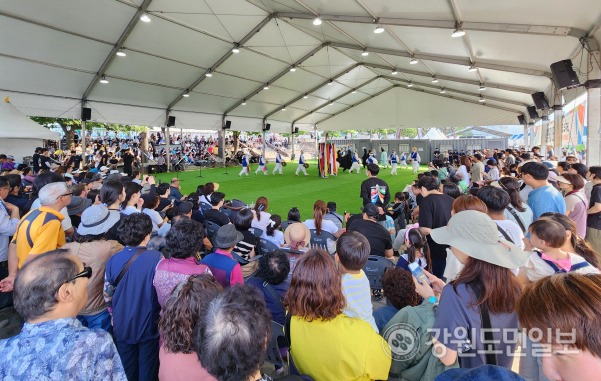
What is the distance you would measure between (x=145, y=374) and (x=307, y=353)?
1.41 meters

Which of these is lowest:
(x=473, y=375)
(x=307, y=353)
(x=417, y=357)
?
(x=417, y=357)

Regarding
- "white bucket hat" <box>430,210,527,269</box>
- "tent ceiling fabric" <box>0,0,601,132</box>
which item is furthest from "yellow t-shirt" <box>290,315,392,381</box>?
"tent ceiling fabric" <box>0,0,601,132</box>

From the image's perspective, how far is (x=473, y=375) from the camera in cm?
83

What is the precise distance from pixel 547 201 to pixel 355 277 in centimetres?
291

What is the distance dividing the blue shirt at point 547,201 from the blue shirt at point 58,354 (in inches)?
168

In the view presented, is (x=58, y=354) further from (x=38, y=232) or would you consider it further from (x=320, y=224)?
(x=320, y=224)

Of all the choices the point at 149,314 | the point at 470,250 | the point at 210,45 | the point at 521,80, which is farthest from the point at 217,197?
the point at 521,80

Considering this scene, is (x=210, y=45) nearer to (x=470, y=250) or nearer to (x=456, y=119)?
(x=470, y=250)

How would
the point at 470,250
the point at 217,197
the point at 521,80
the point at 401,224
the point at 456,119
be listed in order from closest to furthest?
the point at 470,250
the point at 217,197
the point at 401,224
the point at 521,80
the point at 456,119

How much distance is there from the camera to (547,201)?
362 cm

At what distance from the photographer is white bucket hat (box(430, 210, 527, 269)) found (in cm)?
151

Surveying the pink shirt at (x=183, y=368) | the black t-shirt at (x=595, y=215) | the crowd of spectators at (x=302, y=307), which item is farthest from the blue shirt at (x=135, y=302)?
the black t-shirt at (x=595, y=215)

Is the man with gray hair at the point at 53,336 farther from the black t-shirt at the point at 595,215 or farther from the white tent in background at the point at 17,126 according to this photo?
the white tent in background at the point at 17,126

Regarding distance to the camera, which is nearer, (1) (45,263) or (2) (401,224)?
(1) (45,263)
